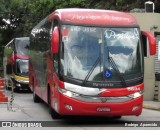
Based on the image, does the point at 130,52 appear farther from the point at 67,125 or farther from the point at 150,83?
the point at 150,83

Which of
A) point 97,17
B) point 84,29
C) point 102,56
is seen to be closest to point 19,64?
point 97,17

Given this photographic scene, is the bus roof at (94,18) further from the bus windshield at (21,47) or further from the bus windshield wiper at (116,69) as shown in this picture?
the bus windshield at (21,47)

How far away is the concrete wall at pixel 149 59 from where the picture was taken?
21.6 metres

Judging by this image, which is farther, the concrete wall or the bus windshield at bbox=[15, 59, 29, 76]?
the bus windshield at bbox=[15, 59, 29, 76]

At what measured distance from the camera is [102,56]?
12.9 m

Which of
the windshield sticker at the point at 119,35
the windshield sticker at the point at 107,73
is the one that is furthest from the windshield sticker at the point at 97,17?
the windshield sticker at the point at 107,73

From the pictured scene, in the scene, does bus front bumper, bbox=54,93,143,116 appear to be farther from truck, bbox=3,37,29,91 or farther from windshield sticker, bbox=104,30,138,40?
truck, bbox=3,37,29,91

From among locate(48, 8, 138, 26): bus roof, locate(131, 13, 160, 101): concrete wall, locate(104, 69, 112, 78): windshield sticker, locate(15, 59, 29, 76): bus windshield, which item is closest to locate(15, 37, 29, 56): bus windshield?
locate(15, 59, 29, 76): bus windshield

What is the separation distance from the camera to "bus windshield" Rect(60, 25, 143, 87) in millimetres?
12742

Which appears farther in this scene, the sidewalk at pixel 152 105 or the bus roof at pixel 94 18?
the sidewalk at pixel 152 105

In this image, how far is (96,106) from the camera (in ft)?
41.2

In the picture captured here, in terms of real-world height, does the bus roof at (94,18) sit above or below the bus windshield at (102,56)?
above

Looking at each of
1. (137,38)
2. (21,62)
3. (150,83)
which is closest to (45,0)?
(21,62)

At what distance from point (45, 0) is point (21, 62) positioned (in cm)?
794
